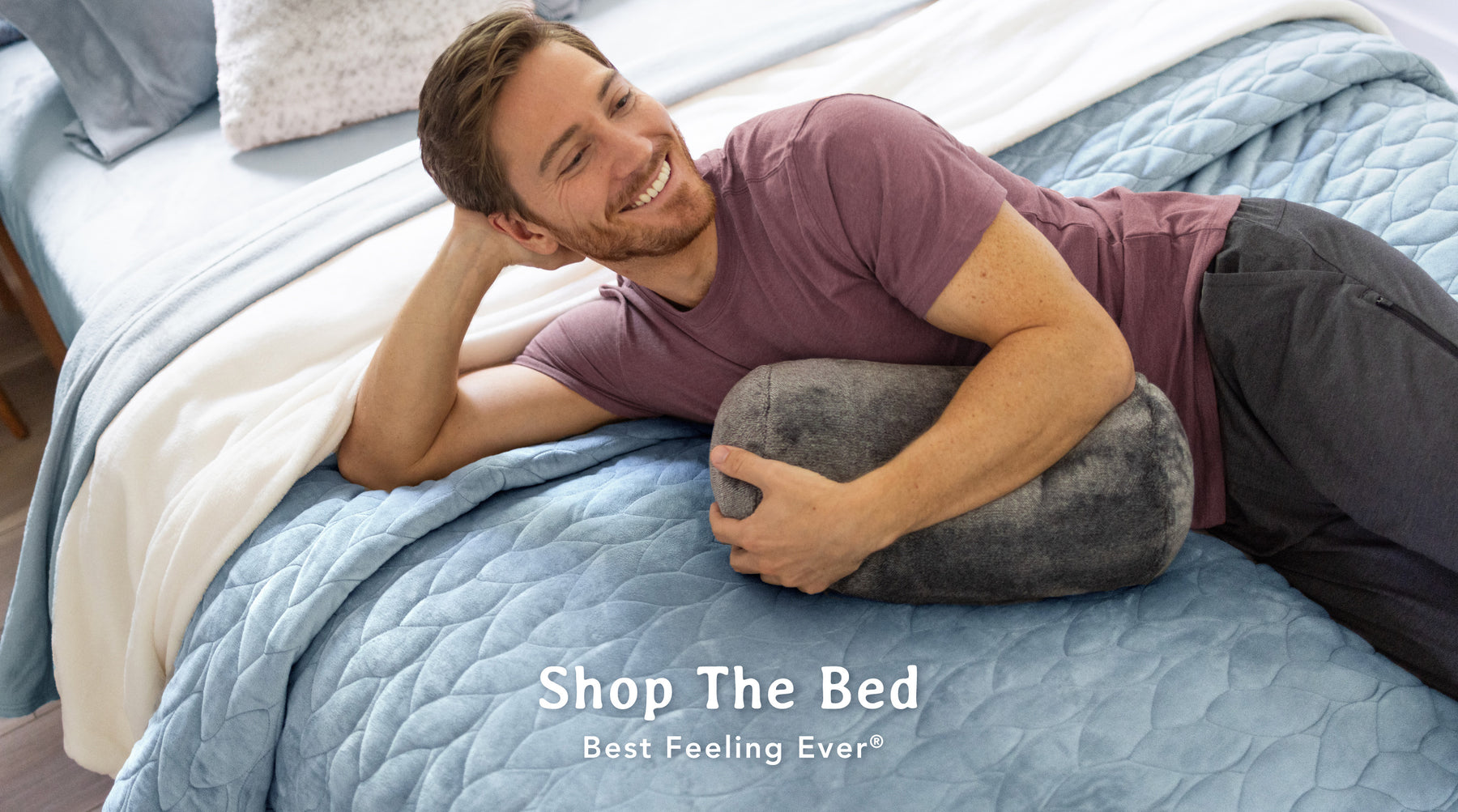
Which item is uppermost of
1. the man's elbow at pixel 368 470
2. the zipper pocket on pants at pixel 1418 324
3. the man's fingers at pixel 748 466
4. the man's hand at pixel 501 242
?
the zipper pocket on pants at pixel 1418 324

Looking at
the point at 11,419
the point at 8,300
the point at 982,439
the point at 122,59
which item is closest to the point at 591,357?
the point at 982,439

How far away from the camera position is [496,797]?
2.94 feet

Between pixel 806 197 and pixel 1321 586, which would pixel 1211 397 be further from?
pixel 806 197

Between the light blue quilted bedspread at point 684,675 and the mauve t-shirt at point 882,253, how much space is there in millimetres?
132

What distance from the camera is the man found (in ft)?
3.11

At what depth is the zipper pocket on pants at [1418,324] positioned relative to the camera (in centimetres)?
93

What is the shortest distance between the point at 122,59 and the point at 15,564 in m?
0.95

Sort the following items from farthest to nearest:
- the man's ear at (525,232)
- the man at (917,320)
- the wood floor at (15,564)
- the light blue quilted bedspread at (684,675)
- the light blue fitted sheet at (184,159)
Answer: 1. the light blue fitted sheet at (184,159)
2. the wood floor at (15,564)
3. the man's ear at (525,232)
4. the man at (917,320)
5. the light blue quilted bedspread at (684,675)

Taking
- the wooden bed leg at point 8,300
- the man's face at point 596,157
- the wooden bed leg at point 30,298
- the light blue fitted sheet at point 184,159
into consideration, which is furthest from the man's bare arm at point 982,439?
the wooden bed leg at point 8,300

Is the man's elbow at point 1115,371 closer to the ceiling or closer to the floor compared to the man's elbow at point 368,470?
closer to the ceiling

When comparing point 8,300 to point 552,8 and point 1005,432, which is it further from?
point 1005,432

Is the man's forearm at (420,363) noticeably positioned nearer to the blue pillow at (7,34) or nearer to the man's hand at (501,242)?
the man's hand at (501,242)

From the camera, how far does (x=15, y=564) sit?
187cm

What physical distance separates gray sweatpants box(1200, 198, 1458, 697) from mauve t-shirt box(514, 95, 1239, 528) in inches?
1.6
